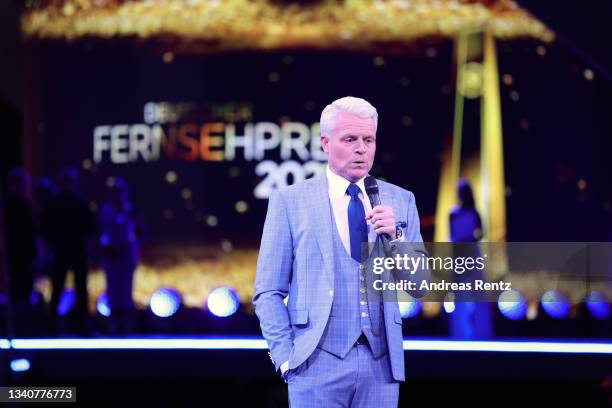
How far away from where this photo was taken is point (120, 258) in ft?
21.5

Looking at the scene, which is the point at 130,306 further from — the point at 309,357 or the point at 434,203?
the point at 309,357

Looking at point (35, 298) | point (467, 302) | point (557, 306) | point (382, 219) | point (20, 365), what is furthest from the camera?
point (35, 298)

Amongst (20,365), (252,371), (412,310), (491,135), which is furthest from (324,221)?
(491,135)

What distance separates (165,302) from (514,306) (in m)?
2.71

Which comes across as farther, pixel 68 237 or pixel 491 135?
pixel 491 135

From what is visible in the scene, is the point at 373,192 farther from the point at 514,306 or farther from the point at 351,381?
the point at 514,306

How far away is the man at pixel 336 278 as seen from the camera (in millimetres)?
2211

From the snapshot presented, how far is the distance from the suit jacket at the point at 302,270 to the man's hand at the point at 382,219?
0.14 meters

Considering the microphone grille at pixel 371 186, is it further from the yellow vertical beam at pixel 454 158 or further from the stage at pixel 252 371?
the yellow vertical beam at pixel 454 158

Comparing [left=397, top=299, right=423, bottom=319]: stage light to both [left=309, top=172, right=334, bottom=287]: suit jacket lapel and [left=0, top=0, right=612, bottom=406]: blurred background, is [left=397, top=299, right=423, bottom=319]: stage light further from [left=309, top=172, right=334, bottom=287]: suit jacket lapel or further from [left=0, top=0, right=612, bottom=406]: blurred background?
[left=309, top=172, right=334, bottom=287]: suit jacket lapel

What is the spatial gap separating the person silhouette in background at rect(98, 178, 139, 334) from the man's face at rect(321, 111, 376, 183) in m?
4.42

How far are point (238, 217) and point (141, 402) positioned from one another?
2.40 m

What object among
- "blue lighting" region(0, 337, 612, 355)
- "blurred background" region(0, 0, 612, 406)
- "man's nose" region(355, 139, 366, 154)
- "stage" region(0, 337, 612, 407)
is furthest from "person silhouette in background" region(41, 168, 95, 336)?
"man's nose" region(355, 139, 366, 154)

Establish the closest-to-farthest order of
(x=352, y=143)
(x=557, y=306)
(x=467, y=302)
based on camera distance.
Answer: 1. (x=352, y=143)
2. (x=467, y=302)
3. (x=557, y=306)
